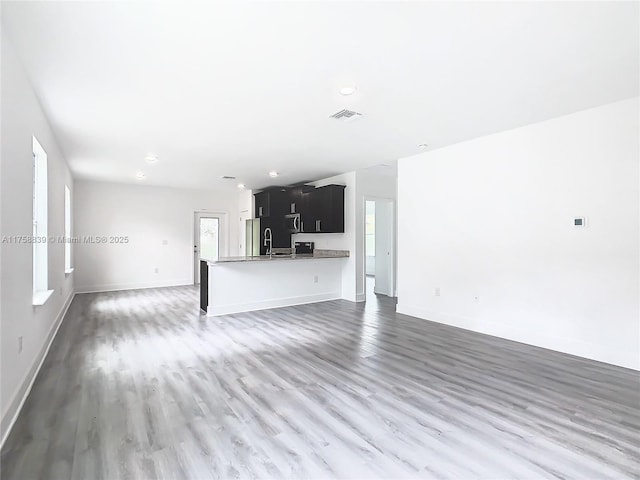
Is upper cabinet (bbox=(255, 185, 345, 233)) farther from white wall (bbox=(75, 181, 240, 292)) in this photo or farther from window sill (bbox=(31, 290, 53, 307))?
window sill (bbox=(31, 290, 53, 307))

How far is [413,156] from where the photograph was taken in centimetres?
538

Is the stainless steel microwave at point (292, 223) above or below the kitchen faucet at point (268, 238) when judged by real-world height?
above

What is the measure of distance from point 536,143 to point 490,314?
2123mm

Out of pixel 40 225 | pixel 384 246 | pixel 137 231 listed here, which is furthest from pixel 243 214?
pixel 40 225

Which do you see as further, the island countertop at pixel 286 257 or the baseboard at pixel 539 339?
the island countertop at pixel 286 257

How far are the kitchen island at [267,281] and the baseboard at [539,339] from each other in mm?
2067

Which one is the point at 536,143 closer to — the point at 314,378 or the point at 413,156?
the point at 413,156

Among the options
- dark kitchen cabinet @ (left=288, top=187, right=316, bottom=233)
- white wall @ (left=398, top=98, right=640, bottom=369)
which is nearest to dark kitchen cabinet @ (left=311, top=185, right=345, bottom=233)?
dark kitchen cabinet @ (left=288, top=187, right=316, bottom=233)

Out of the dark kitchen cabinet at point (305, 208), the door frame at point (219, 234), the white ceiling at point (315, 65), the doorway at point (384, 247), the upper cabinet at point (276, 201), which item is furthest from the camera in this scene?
the door frame at point (219, 234)

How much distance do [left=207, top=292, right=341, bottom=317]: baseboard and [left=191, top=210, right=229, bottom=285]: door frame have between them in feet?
12.9

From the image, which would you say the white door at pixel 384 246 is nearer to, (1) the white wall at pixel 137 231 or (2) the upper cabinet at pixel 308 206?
(2) the upper cabinet at pixel 308 206

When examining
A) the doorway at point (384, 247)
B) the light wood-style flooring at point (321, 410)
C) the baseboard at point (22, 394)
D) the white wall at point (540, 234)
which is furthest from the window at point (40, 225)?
the doorway at point (384, 247)

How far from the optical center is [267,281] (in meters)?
6.08

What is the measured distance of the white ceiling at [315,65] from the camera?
202cm
